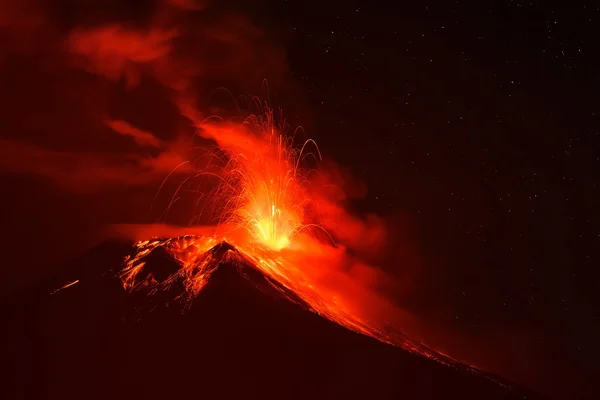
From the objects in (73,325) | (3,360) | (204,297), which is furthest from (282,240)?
(3,360)

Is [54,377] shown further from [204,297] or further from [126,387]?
[204,297]

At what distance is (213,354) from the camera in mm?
25156

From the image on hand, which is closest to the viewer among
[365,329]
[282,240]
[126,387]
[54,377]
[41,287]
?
[126,387]

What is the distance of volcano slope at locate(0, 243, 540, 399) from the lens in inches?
944

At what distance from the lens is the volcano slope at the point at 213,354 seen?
2398cm

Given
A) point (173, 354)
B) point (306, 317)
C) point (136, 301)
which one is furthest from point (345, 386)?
point (136, 301)

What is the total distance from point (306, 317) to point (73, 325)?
9188 millimetres

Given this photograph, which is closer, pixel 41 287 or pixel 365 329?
pixel 365 329

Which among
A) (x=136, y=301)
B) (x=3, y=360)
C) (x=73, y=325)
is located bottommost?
(x=3, y=360)

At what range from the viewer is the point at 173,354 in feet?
83.1

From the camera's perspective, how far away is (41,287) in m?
33.2

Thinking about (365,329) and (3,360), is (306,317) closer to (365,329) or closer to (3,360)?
(365,329)

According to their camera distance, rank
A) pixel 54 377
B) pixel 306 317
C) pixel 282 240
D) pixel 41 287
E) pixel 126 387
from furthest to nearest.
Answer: pixel 282 240
pixel 41 287
pixel 306 317
pixel 54 377
pixel 126 387

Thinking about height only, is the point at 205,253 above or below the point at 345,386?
above
